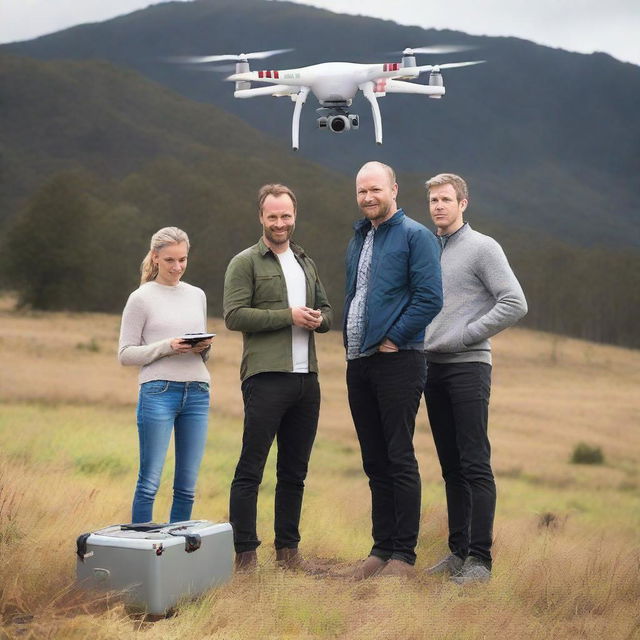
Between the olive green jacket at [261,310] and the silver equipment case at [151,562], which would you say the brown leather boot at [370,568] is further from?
the olive green jacket at [261,310]

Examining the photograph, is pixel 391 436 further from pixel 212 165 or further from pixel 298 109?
pixel 212 165

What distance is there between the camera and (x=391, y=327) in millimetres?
5180

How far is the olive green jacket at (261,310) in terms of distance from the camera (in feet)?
17.2

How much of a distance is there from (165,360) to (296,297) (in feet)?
2.42

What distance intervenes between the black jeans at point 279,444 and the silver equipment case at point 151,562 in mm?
519

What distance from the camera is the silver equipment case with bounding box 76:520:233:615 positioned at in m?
4.54

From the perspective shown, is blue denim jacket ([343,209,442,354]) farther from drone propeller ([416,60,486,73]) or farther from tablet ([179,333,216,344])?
drone propeller ([416,60,486,73])

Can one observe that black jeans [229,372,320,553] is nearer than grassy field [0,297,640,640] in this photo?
No

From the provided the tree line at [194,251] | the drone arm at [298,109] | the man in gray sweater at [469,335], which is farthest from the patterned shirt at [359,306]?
the tree line at [194,251]

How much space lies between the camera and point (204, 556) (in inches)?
189

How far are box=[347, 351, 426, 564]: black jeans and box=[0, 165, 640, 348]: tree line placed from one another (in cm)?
4074

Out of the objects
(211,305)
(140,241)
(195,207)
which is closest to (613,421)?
(211,305)

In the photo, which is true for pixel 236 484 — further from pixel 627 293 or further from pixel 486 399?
pixel 627 293

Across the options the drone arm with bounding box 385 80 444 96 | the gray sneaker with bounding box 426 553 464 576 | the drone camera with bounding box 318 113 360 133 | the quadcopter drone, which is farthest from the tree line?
the gray sneaker with bounding box 426 553 464 576
